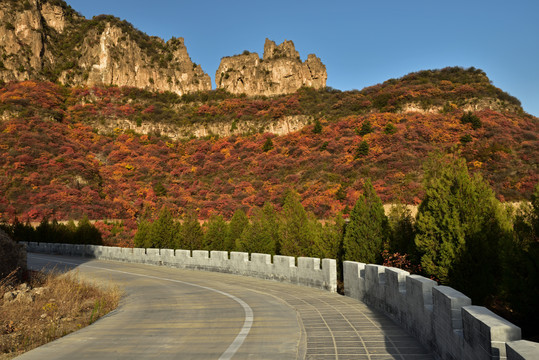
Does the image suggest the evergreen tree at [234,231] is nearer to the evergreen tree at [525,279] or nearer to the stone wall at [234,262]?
the stone wall at [234,262]

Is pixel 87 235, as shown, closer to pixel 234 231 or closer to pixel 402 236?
pixel 234 231

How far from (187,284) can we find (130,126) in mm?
73977

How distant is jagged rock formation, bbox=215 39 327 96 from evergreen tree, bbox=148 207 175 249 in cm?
7694

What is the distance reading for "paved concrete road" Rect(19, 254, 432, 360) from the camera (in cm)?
655

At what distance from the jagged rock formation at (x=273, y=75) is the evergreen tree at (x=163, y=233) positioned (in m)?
76.9

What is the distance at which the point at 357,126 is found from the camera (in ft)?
216

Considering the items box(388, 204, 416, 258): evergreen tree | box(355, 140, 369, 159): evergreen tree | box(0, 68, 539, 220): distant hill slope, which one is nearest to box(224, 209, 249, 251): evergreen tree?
box(388, 204, 416, 258): evergreen tree

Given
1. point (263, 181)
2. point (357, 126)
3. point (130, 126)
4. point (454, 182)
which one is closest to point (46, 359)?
point (454, 182)

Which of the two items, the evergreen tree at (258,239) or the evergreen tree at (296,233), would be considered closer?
the evergreen tree at (296,233)

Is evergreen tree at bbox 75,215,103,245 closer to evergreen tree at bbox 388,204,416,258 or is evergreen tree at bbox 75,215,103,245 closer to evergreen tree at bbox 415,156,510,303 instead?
evergreen tree at bbox 388,204,416,258

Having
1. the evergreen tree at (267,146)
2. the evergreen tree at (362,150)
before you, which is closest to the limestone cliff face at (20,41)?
the evergreen tree at (267,146)

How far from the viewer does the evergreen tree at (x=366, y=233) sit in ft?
48.6

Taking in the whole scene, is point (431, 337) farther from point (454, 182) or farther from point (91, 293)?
point (91, 293)

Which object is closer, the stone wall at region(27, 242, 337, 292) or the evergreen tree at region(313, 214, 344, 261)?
the stone wall at region(27, 242, 337, 292)
